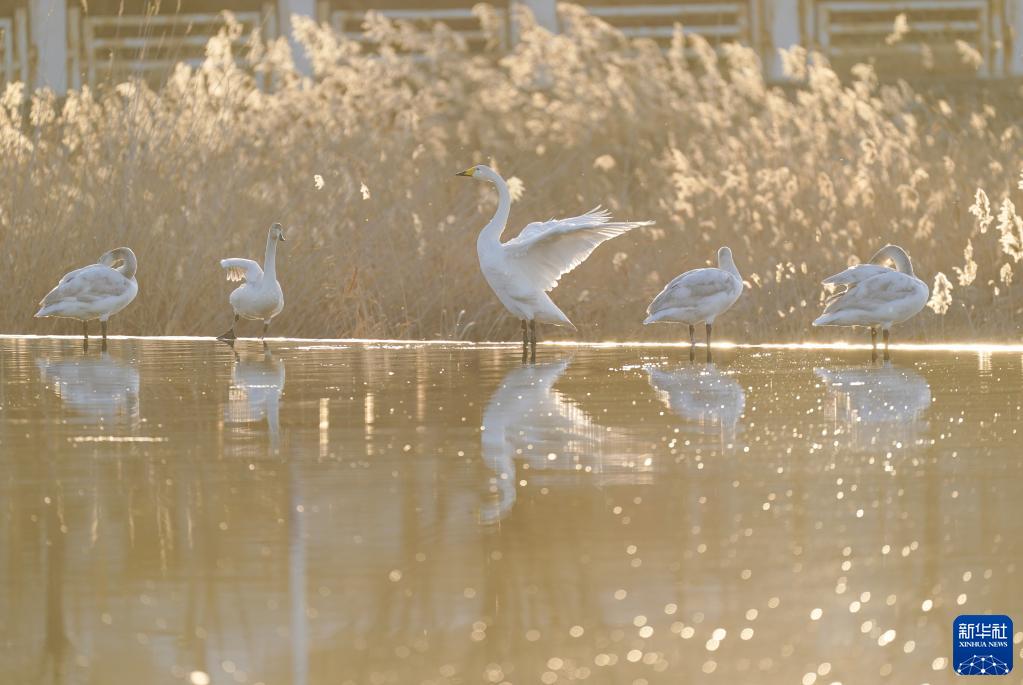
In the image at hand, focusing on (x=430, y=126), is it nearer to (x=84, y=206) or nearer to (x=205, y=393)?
(x=84, y=206)

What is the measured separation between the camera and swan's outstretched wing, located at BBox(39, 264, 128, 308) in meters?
14.8

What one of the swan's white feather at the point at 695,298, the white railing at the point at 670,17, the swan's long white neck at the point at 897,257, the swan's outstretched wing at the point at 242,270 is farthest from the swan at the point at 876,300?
the white railing at the point at 670,17

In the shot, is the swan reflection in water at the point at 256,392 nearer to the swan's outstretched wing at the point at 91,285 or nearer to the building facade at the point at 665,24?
the swan's outstretched wing at the point at 91,285

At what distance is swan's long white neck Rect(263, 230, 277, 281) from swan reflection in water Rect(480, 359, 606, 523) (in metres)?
3.90

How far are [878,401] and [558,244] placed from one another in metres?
4.01

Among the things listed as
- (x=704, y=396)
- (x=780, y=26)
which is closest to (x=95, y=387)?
(x=704, y=396)

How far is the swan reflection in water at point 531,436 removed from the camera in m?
7.36

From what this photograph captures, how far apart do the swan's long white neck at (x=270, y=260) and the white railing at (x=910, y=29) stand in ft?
46.2

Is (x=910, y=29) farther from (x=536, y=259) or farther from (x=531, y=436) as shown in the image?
(x=531, y=436)

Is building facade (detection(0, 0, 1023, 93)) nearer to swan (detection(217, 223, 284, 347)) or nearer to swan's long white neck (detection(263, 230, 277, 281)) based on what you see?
swan's long white neck (detection(263, 230, 277, 281))

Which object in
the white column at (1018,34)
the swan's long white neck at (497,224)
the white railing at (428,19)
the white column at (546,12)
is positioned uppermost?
the white railing at (428,19)

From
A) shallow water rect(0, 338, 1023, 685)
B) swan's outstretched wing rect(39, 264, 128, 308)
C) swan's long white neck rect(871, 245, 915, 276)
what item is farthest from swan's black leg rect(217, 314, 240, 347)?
swan's long white neck rect(871, 245, 915, 276)

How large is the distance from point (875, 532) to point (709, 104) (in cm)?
1218

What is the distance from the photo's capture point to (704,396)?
10500 millimetres
